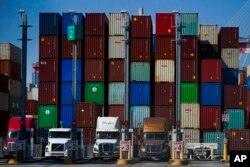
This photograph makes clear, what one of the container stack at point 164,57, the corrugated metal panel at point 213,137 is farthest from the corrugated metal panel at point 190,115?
the container stack at point 164,57

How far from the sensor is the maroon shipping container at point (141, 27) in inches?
2475

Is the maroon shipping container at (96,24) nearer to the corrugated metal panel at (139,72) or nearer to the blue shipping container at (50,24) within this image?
the blue shipping container at (50,24)

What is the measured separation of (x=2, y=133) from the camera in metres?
65.5

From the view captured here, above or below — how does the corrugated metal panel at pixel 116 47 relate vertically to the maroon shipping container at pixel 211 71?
above

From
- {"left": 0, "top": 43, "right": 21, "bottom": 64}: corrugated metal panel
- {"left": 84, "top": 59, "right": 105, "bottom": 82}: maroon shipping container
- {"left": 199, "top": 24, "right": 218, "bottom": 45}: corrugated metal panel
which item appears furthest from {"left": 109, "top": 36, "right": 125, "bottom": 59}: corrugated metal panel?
{"left": 0, "top": 43, "right": 21, "bottom": 64}: corrugated metal panel

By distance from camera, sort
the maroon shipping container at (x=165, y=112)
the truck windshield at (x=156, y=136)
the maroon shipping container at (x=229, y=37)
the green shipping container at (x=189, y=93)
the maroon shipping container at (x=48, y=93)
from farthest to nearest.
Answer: the maroon shipping container at (x=229, y=37)
the maroon shipping container at (x=48, y=93)
the green shipping container at (x=189, y=93)
the maroon shipping container at (x=165, y=112)
the truck windshield at (x=156, y=136)

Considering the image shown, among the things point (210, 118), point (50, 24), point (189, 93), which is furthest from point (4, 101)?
point (210, 118)

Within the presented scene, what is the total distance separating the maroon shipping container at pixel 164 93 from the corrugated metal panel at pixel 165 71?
0.56 m

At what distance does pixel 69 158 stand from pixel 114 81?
23512mm

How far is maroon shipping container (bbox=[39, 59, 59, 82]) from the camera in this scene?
63500 millimetres

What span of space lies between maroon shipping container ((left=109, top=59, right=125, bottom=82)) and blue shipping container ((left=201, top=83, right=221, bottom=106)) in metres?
8.76

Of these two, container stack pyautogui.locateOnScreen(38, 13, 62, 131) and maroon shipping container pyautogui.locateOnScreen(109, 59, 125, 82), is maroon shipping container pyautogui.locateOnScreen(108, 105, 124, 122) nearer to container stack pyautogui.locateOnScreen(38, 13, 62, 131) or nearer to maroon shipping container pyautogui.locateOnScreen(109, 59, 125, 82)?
maroon shipping container pyautogui.locateOnScreen(109, 59, 125, 82)

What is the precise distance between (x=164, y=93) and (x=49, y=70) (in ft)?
42.4

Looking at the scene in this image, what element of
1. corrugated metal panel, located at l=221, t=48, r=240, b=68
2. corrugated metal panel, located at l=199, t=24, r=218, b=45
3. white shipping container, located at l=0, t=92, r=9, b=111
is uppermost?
corrugated metal panel, located at l=199, t=24, r=218, b=45
